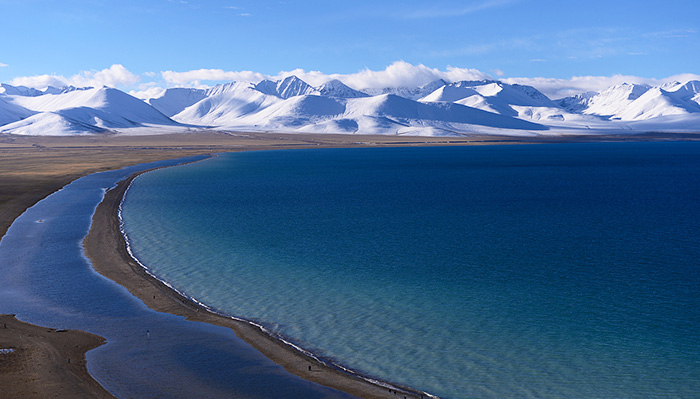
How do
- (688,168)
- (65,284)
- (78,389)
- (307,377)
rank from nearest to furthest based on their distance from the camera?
(78,389) → (307,377) → (65,284) → (688,168)

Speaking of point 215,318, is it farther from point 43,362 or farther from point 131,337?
point 43,362

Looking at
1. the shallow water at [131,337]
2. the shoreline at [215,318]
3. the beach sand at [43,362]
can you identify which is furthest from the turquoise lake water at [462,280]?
the beach sand at [43,362]

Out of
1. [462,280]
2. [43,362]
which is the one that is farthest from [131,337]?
[462,280]

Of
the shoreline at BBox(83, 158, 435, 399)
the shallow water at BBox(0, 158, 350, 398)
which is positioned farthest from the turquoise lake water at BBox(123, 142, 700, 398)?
the shallow water at BBox(0, 158, 350, 398)

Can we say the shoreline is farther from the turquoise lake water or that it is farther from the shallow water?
the turquoise lake water

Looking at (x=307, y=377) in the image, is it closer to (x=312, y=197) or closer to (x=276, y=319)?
(x=276, y=319)

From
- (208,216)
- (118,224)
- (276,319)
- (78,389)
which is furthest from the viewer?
(208,216)

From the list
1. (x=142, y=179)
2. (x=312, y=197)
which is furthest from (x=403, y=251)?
(x=142, y=179)
